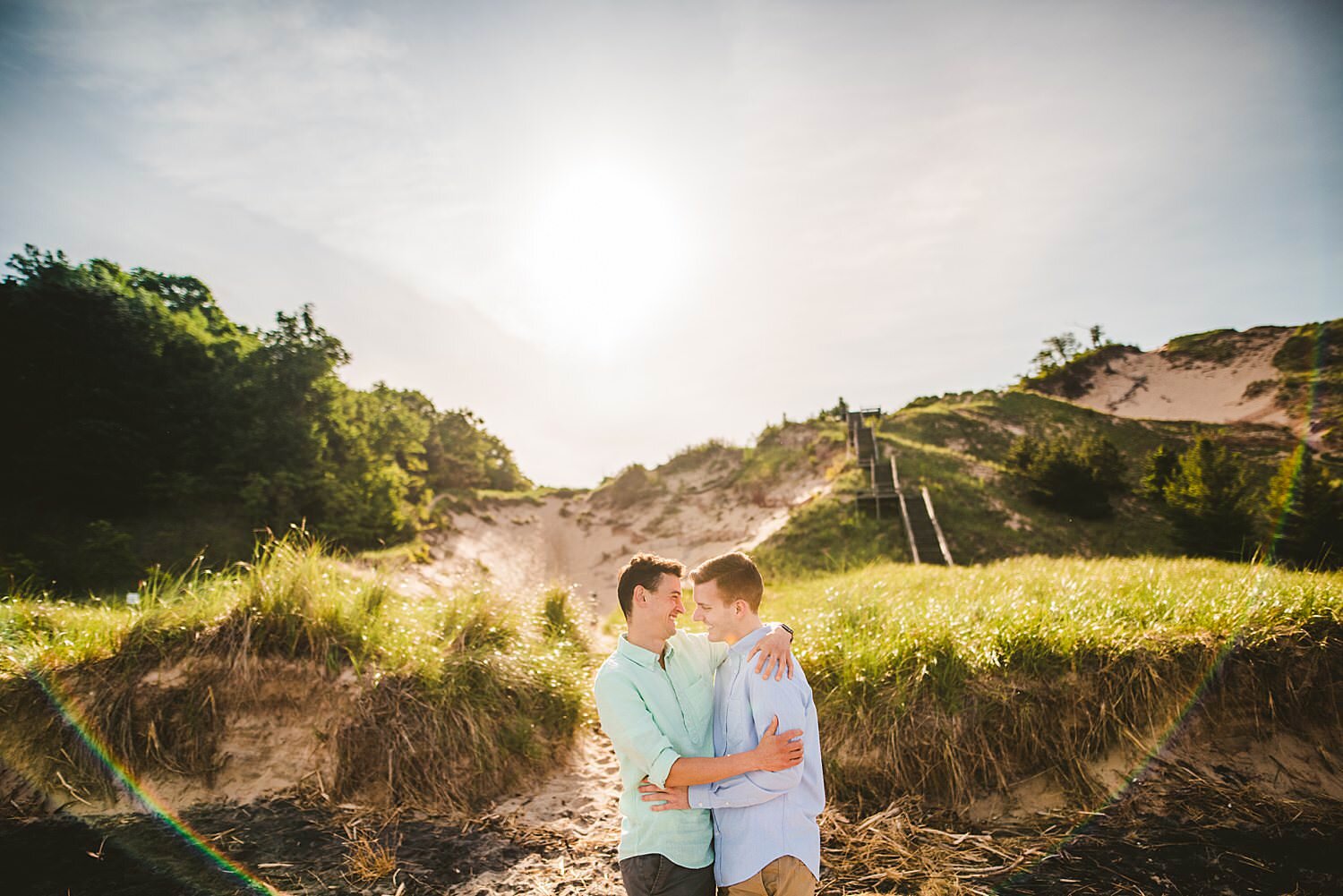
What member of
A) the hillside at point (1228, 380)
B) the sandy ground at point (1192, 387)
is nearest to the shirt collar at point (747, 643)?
the hillside at point (1228, 380)

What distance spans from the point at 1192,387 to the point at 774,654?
44.2 meters

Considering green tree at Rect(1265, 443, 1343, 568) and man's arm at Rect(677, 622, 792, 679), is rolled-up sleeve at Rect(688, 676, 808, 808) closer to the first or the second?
man's arm at Rect(677, 622, 792, 679)

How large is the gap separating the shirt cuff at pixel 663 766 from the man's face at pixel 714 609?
1.74 feet

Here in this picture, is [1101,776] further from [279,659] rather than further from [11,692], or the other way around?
[11,692]

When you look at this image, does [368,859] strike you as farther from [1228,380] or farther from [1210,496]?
[1228,380]

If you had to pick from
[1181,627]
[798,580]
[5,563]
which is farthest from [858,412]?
[5,563]

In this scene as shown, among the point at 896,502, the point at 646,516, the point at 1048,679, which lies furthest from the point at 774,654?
the point at 646,516

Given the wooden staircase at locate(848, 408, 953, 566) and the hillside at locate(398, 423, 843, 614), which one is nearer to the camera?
the wooden staircase at locate(848, 408, 953, 566)

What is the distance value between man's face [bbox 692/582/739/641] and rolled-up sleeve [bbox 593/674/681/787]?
1.40 feet

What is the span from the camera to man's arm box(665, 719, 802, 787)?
203 centimetres

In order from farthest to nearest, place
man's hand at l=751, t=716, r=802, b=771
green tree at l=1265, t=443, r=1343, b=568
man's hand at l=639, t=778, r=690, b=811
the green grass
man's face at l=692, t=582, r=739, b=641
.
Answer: the green grass < green tree at l=1265, t=443, r=1343, b=568 < man's face at l=692, t=582, r=739, b=641 < man's hand at l=639, t=778, r=690, b=811 < man's hand at l=751, t=716, r=802, b=771

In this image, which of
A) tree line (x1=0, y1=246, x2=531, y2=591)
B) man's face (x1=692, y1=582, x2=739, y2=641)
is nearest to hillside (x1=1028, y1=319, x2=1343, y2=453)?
man's face (x1=692, y1=582, x2=739, y2=641)

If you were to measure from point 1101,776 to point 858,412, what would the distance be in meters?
20.5

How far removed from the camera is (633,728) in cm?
222
